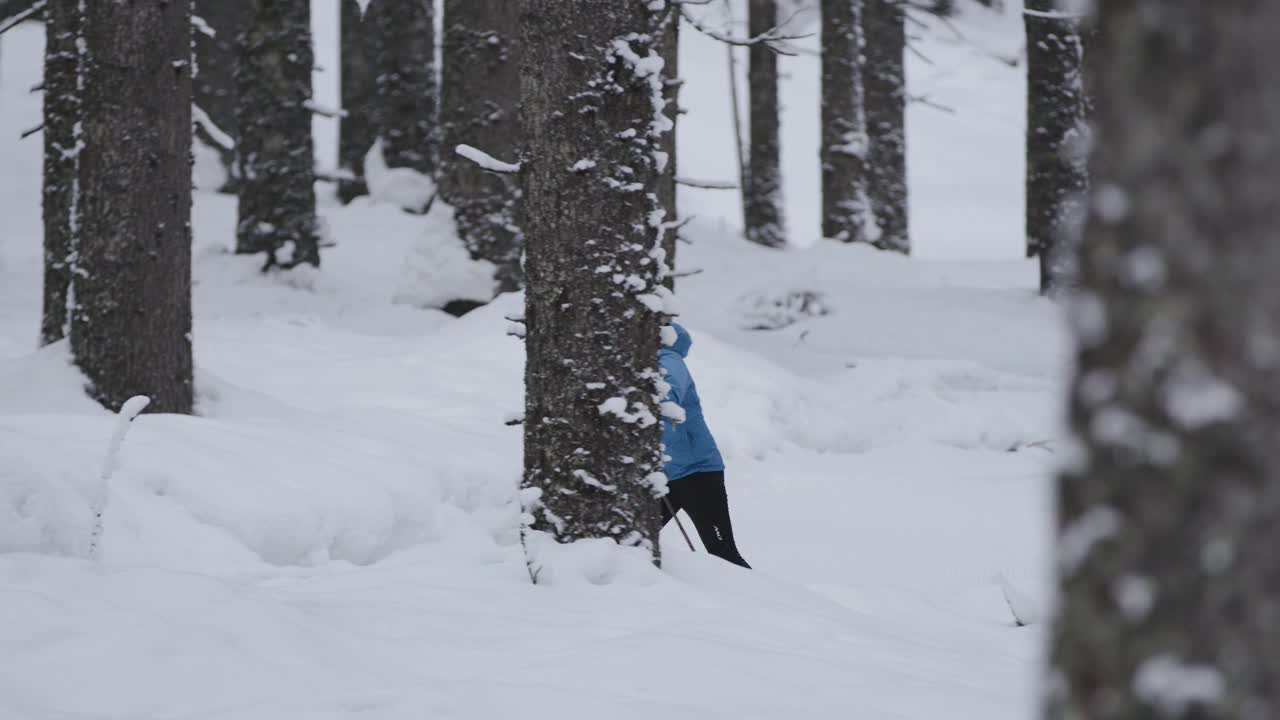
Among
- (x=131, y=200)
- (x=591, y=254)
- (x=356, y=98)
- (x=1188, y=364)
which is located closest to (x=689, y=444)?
(x=591, y=254)

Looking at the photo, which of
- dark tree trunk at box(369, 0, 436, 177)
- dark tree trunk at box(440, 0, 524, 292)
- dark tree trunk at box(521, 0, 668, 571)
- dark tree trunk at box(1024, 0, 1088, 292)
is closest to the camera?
dark tree trunk at box(521, 0, 668, 571)

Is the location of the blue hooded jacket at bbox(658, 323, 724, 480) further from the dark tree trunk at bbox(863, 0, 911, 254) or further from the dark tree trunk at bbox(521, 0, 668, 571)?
the dark tree trunk at bbox(863, 0, 911, 254)

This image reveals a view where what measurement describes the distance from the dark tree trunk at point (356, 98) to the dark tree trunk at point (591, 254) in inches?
507

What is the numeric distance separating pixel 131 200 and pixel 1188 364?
540cm

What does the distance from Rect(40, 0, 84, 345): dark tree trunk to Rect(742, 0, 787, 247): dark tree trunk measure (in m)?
10.1

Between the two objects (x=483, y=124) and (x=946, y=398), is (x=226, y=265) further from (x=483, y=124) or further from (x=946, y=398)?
(x=946, y=398)

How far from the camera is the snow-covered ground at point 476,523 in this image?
2.86 meters

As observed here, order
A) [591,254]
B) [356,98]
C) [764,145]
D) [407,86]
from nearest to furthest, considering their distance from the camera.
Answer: [591,254] < [407,86] < [764,145] < [356,98]

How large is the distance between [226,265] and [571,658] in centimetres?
862

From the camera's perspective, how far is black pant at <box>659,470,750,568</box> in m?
5.47

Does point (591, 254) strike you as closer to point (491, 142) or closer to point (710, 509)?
point (710, 509)

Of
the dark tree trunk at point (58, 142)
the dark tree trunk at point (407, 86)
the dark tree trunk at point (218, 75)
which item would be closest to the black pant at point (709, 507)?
the dark tree trunk at point (58, 142)

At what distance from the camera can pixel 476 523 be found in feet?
17.6

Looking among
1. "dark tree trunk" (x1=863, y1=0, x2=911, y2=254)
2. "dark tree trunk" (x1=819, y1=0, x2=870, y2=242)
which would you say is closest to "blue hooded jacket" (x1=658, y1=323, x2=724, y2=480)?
"dark tree trunk" (x1=819, y1=0, x2=870, y2=242)
